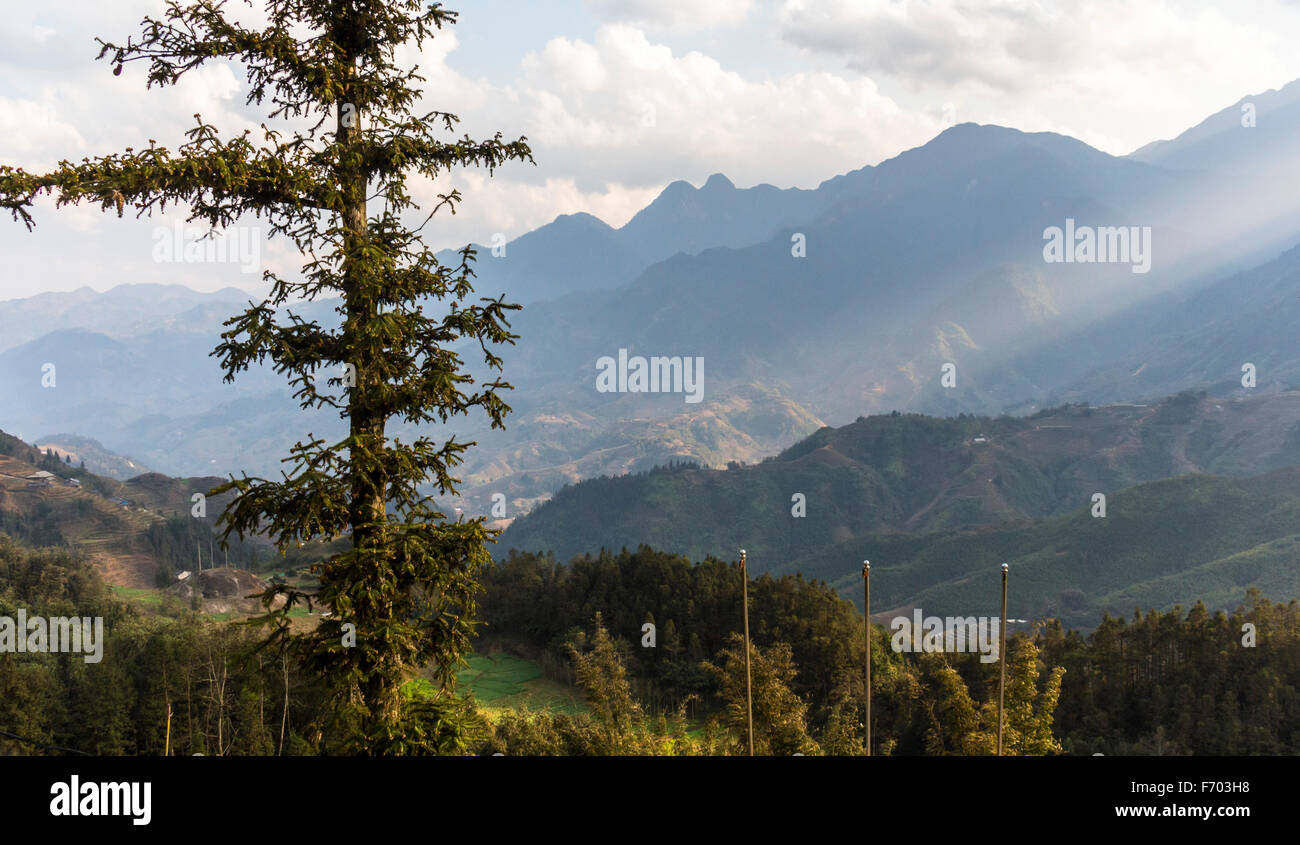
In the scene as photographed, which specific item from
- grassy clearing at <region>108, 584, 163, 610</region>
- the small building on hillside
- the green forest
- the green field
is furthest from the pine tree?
the small building on hillside

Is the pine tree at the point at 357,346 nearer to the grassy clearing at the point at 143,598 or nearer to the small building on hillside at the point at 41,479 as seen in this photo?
the grassy clearing at the point at 143,598

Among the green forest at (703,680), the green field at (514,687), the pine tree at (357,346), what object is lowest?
the green field at (514,687)

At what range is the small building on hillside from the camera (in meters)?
168

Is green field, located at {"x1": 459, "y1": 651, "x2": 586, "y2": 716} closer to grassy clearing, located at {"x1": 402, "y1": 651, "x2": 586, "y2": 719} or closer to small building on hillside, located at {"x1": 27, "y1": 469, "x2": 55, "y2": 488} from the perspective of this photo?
grassy clearing, located at {"x1": 402, "y1": 651, "x2": 586, "y2": 719}

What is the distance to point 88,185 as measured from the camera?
944 centimetres

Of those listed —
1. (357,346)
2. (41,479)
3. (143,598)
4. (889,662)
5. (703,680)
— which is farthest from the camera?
(41,479)

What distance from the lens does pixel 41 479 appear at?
17162cm

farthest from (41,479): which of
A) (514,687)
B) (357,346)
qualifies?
(357,346)

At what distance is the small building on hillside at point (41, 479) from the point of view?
552 ft

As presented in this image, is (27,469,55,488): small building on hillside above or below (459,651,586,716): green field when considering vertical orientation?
above

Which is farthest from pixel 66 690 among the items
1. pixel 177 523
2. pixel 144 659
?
pixel 177 523

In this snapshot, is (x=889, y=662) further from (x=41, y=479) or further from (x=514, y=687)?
(x=41, y=479)

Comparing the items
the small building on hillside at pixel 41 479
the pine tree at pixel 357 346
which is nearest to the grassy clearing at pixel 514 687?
the pine tree at pixel 357 346
